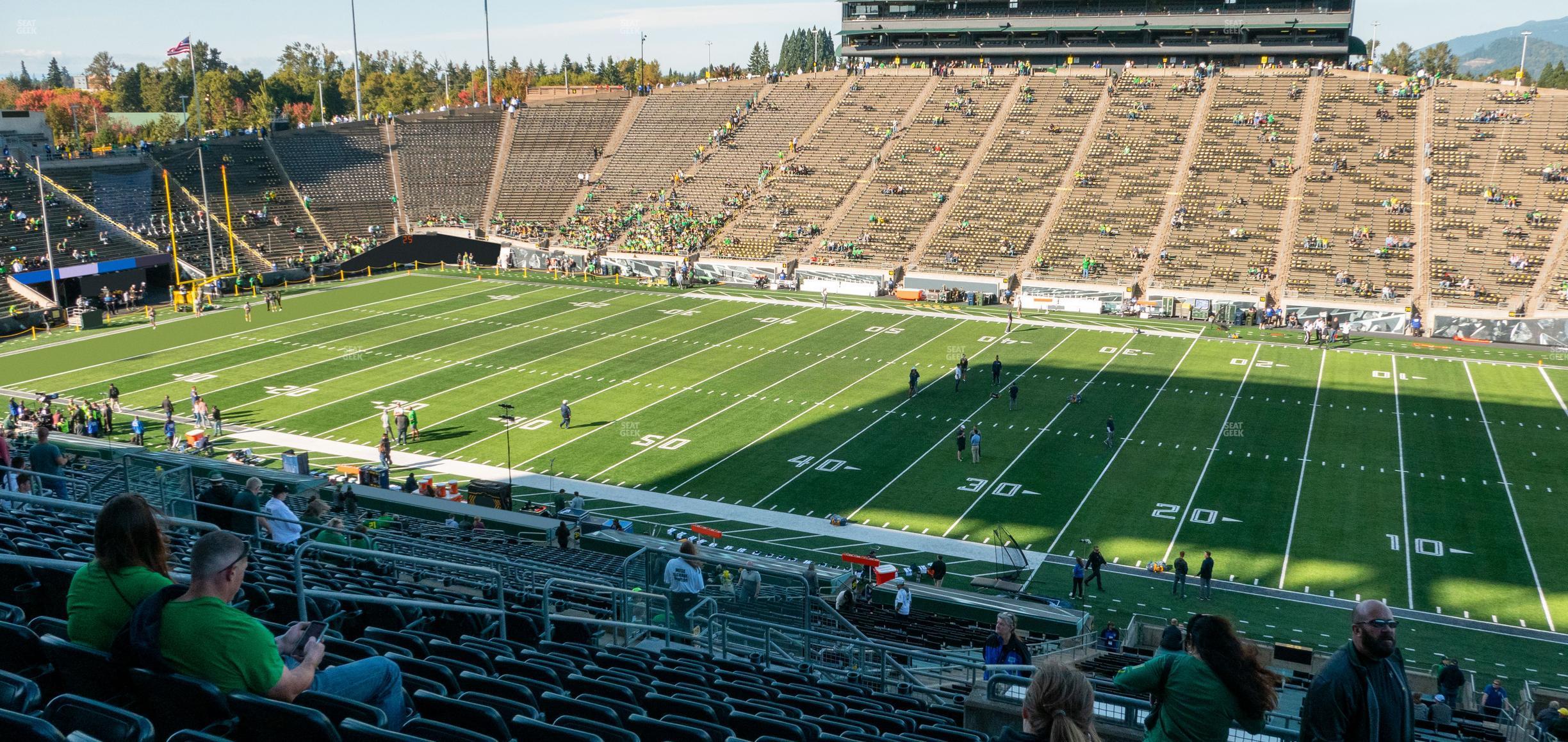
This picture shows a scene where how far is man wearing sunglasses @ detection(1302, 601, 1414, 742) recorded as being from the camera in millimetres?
5074

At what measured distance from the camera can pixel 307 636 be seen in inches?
205

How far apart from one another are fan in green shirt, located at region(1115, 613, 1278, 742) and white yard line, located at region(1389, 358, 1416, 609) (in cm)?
1943

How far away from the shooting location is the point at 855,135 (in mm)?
73062

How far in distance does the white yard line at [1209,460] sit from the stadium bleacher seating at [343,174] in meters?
51.4

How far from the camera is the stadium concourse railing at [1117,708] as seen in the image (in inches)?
267

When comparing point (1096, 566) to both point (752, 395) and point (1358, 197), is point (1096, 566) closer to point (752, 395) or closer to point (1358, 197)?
point (752, 395)

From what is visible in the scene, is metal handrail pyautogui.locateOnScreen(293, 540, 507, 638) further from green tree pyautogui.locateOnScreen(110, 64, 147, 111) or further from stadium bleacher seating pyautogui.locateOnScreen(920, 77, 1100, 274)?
green tree pyautogui.locateOnScreen(110, 64, 147, 111)

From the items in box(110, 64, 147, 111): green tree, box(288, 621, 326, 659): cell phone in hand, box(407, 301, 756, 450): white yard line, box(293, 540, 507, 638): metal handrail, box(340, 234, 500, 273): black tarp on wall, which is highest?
box(110, 64, 147, 111): green tree

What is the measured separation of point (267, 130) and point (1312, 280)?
6412 centimetres

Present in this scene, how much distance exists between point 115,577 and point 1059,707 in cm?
426

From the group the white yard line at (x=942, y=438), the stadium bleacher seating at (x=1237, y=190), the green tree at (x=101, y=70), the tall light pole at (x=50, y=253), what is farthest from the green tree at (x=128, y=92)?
the white yard line at (x=942, y=438)

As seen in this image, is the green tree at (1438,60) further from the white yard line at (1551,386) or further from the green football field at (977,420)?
the green football field at (977,420)

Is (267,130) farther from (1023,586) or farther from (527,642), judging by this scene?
(527,642)

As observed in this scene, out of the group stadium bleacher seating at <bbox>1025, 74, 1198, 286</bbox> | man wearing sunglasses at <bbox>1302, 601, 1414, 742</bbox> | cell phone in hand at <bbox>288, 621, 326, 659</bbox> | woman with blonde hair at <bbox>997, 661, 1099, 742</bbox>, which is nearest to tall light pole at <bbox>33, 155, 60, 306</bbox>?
stadium bleacher seating at <bbox>1025, 74, 1198, 286</bbox>
